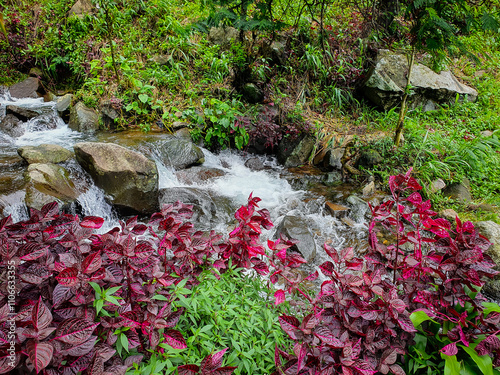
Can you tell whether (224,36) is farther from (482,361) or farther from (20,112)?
(482,361)

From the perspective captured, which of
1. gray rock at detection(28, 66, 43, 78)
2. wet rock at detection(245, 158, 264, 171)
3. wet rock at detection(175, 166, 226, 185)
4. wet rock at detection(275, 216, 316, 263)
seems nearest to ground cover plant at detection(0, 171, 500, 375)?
wet rock at detection(275, 216, 316, 263)

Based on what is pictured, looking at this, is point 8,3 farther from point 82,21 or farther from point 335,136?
point 335,136

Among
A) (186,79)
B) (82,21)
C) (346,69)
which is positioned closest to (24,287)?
(186,79)

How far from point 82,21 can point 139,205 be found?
6.79 metres

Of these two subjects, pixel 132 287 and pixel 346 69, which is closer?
pixel 132 287

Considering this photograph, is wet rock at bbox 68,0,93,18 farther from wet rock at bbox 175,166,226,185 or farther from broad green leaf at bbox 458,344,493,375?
broad green leaf at bbox 458,344,493,375

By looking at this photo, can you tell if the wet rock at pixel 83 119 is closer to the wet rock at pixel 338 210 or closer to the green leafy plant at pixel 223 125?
the green leafy plant at pixel 223 125

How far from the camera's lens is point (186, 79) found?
725 centimetres

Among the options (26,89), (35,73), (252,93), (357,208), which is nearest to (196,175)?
(252,93)

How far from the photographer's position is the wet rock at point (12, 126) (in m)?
6.05

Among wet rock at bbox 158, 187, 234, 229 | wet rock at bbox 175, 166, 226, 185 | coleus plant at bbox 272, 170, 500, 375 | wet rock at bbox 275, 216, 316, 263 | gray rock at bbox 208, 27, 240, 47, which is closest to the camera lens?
coleus plant at bbox 272, 170, 500, 375

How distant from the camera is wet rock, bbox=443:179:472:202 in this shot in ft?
15.3

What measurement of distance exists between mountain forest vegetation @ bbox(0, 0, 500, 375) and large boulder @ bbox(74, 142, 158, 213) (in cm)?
64

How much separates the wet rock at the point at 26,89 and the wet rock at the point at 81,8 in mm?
2366
